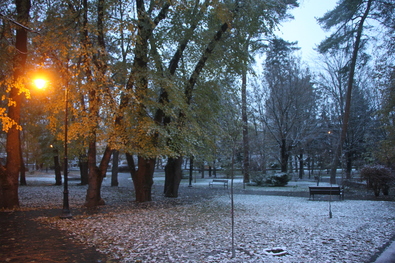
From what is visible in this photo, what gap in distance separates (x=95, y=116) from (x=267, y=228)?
7.60m

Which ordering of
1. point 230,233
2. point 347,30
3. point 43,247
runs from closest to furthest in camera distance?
1. point 43,247
2. point 230,233
3. point 347,30

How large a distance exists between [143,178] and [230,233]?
746 cm

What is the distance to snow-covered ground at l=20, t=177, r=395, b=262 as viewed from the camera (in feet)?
19.5

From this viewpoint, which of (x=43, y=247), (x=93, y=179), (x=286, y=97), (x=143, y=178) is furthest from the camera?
(x=286, y=97)

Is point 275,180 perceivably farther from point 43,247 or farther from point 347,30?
point 43,247

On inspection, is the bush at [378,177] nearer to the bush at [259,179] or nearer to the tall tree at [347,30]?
the tall tree at [347,30]

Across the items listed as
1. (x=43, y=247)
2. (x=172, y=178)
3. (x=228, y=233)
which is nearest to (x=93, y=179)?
(x=172, y=178)

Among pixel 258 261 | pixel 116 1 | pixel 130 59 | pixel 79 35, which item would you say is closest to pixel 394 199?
pixel 258 261

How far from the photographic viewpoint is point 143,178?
1435 centimetres

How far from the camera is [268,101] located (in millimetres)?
27734

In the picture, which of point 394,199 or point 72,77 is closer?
point 72,77

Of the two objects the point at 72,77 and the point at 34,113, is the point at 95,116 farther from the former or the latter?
the point at 34,113

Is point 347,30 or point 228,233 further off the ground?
point 347,30

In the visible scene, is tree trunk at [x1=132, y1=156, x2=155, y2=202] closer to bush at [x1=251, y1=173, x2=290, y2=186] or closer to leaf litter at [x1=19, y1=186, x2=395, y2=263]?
leaf litter at [x1=19, y1=186, x2=395, y2=263]
